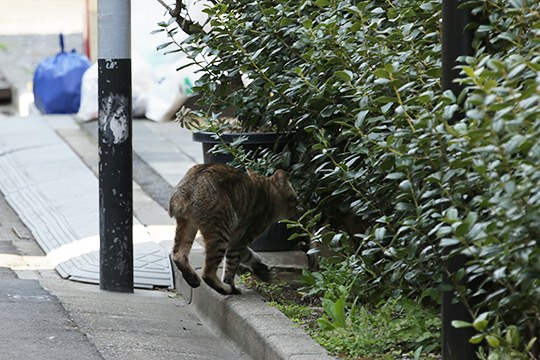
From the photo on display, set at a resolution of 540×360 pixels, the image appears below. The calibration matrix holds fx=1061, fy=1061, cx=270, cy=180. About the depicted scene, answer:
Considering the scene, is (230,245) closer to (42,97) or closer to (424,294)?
(424,294)

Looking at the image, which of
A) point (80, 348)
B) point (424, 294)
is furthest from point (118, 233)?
point (424, 294)

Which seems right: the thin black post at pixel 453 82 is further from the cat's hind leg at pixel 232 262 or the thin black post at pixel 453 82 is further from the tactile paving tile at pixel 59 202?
the tactile paving tile at pixel 59 202

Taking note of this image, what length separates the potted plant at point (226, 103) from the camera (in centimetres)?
678

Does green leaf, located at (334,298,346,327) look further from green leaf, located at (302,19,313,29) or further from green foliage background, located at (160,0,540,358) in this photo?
green leaf, located at (302,19,313,29)

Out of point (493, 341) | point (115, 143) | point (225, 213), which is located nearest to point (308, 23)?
point (225, 213)

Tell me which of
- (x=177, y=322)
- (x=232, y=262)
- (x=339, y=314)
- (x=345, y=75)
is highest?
(x=345, y=75)

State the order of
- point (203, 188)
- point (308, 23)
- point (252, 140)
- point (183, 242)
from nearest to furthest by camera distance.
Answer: point (308, 23), point (203, 188), point (183, 242), point (252, 140)

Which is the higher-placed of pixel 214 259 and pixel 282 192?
pixel 282 192

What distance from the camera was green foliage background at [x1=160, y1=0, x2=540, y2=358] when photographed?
12.9 feet

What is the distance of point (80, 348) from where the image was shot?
222 inches

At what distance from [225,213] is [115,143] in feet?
4.24

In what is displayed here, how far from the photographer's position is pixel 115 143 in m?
7.21

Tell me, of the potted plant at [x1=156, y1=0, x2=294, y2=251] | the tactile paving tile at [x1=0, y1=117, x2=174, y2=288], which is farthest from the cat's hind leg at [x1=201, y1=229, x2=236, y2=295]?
the tactile paving tile at [x1=0, y1=117, x2=174, y2=288]

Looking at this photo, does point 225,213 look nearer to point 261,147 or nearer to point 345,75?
point 261,147
